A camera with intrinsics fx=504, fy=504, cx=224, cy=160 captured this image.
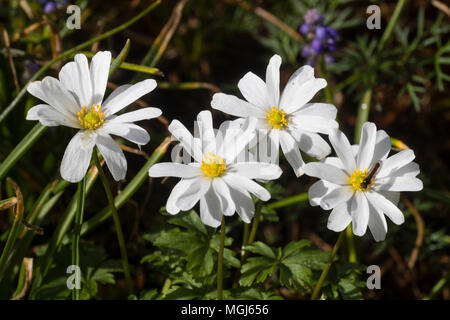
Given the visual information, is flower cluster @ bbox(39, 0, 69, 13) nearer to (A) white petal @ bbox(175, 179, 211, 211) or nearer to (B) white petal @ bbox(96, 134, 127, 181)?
(B) white petal @ bbox(96, 134, 127, 181)

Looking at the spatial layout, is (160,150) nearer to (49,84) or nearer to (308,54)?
(49,84)

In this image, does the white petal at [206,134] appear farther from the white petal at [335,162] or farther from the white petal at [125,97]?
the white petal at [335,162]

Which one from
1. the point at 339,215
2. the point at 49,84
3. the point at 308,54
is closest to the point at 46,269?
Answer: the point at 49,84

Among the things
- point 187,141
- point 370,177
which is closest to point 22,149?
point 187,141

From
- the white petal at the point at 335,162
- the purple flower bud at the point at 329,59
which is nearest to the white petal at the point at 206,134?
the white petal at the point at 335,162

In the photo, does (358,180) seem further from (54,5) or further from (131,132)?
(54,5)

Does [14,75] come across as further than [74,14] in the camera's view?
No

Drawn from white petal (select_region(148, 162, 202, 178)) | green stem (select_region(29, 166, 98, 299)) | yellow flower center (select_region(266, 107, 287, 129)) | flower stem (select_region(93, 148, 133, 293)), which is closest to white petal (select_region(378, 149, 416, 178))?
yellow flower center (select_region(266, 107, 287, 129))
